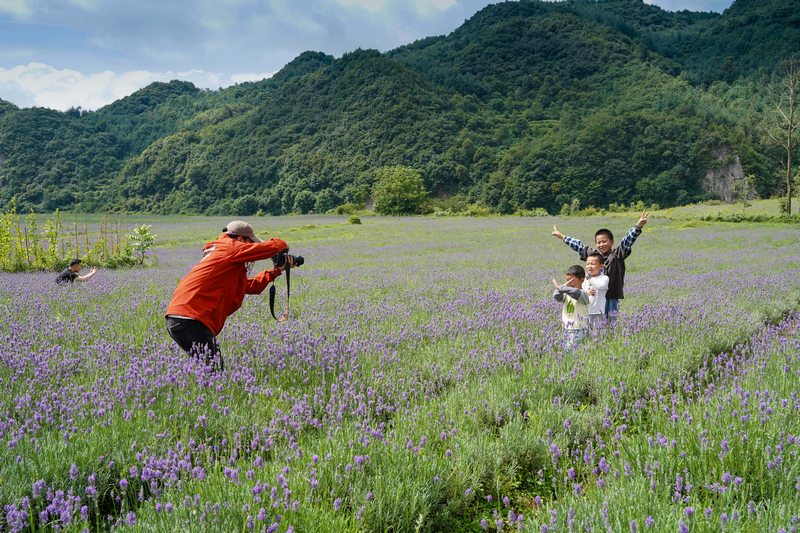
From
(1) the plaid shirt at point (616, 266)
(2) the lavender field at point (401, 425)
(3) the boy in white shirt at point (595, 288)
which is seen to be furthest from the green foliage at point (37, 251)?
(1) the plaid shirt at point (616, 266)

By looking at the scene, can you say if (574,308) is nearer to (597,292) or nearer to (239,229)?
(597,292)

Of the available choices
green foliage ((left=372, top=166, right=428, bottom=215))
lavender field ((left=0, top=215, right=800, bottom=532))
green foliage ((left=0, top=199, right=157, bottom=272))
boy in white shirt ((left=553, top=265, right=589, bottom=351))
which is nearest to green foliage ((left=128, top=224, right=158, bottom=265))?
green foliage ((left=0, top=199, right=157, bottom=272))

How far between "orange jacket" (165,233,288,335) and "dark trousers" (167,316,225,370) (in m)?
0.06

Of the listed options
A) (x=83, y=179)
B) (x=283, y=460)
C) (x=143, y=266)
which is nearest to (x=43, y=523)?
(x=283, y=460)

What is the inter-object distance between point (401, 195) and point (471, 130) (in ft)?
135

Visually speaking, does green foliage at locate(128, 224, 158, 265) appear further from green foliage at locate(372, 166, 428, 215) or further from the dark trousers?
green foliage at locate(372, 166, 428, 215)

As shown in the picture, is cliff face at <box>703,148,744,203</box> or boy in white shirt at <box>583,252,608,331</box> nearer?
boy in white shirt at <box>583,252,608,331</box>

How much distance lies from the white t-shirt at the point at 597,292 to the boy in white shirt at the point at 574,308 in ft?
0.46

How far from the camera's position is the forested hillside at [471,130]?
77.0 metres

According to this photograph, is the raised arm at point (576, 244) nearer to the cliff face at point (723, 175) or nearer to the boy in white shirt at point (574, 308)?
the boy in white shirt at point (574, 308)

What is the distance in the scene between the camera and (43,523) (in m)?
1.99

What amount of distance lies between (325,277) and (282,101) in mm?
128536

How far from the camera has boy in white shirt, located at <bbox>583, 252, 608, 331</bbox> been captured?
529 cm

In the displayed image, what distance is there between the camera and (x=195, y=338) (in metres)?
4.03
